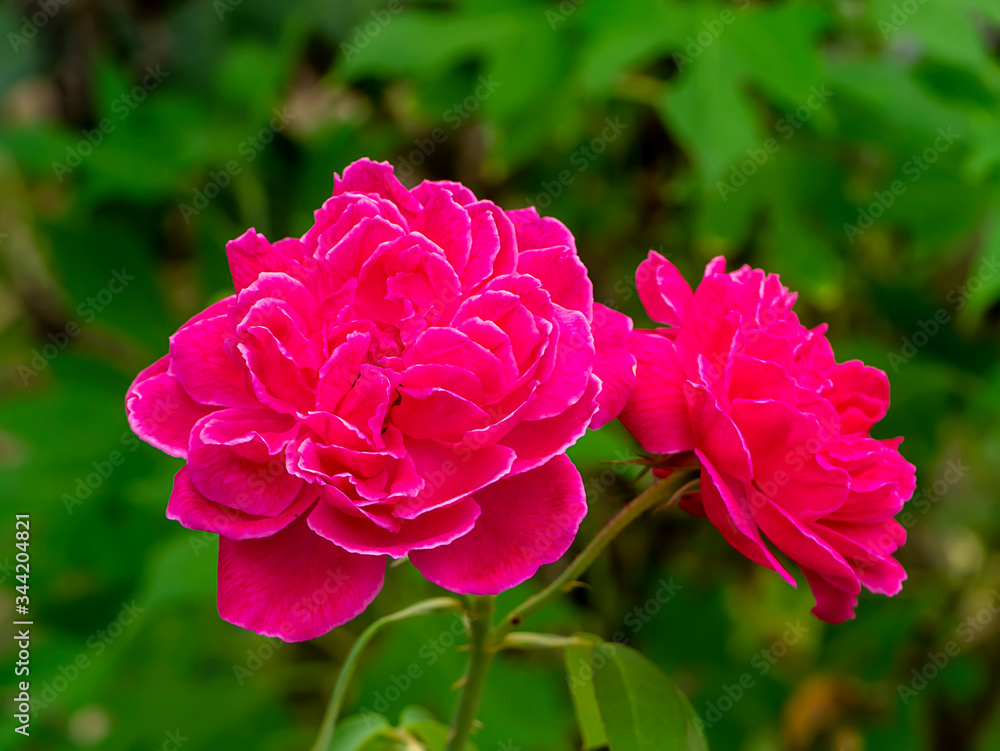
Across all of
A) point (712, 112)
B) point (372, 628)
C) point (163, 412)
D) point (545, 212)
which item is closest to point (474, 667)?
point (372, 628)

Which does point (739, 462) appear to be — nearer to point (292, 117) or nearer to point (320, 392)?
point (320, 392)

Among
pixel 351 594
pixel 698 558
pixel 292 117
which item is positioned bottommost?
pixel 698 558

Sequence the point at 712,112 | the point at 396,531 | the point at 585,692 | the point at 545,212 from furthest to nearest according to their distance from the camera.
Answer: the point at 545,212, the point at 712,112, the point at 585,692, the point at 396,531

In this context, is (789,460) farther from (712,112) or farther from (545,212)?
(545,212)

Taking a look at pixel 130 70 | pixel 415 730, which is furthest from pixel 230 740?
pixel 130 70

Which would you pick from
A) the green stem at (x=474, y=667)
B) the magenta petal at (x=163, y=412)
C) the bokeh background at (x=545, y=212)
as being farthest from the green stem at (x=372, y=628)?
the bokeh background at (x=545, y=212)

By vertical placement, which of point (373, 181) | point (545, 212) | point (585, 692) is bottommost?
point (545, 212)

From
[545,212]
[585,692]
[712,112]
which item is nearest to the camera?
[585,692]
